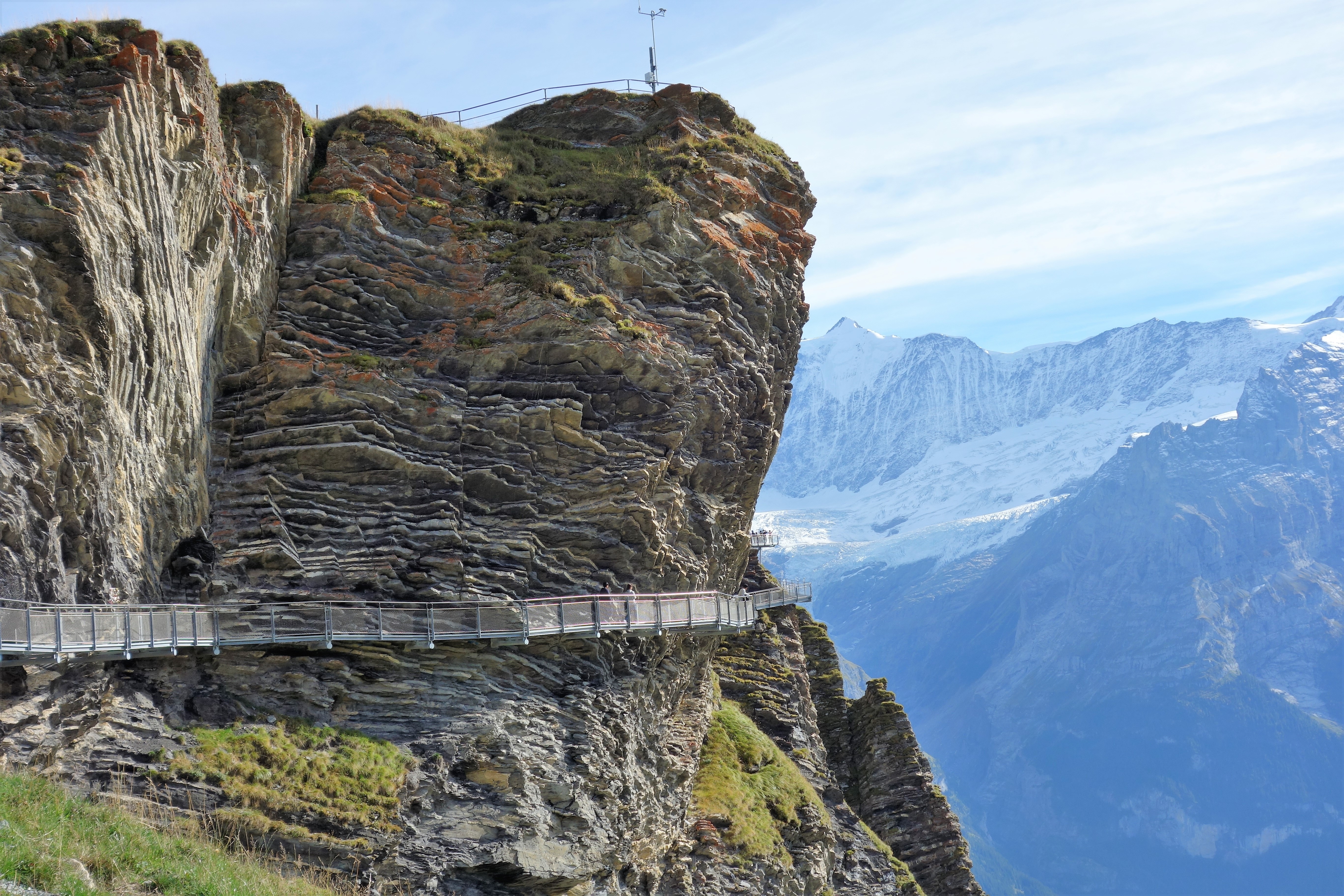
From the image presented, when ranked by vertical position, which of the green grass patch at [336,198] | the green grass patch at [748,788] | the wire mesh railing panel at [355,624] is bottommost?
the green grass patch at [748,788]

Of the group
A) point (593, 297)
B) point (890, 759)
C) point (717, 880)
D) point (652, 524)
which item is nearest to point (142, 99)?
point (593, 297)

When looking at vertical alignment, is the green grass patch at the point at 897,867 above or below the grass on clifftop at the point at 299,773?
below

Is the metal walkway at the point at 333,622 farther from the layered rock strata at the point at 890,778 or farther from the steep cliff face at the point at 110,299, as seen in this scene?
the layered rock strata at the point at 890,778

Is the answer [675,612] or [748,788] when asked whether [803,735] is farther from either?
[675,612]

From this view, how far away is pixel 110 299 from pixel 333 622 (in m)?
9.77

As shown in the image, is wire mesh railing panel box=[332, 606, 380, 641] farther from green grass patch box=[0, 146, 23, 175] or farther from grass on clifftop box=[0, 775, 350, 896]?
green grass patch box=[0, 146, 23, 175]

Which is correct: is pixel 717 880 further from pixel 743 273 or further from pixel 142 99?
pixel 142 99

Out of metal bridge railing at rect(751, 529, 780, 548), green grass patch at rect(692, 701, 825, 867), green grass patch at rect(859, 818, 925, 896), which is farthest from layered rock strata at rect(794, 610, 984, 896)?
green grass patch at rect(692, 701, 825, 867)

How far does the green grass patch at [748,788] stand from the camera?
49938mm

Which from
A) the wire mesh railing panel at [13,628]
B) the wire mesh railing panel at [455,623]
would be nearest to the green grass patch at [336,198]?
the wire mesh railing panel at [455,623]

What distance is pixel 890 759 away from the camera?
7206 centimetres

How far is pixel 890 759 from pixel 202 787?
47746 mm

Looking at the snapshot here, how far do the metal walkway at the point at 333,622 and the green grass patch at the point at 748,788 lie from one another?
673cm

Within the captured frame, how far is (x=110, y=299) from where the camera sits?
33500 mm
